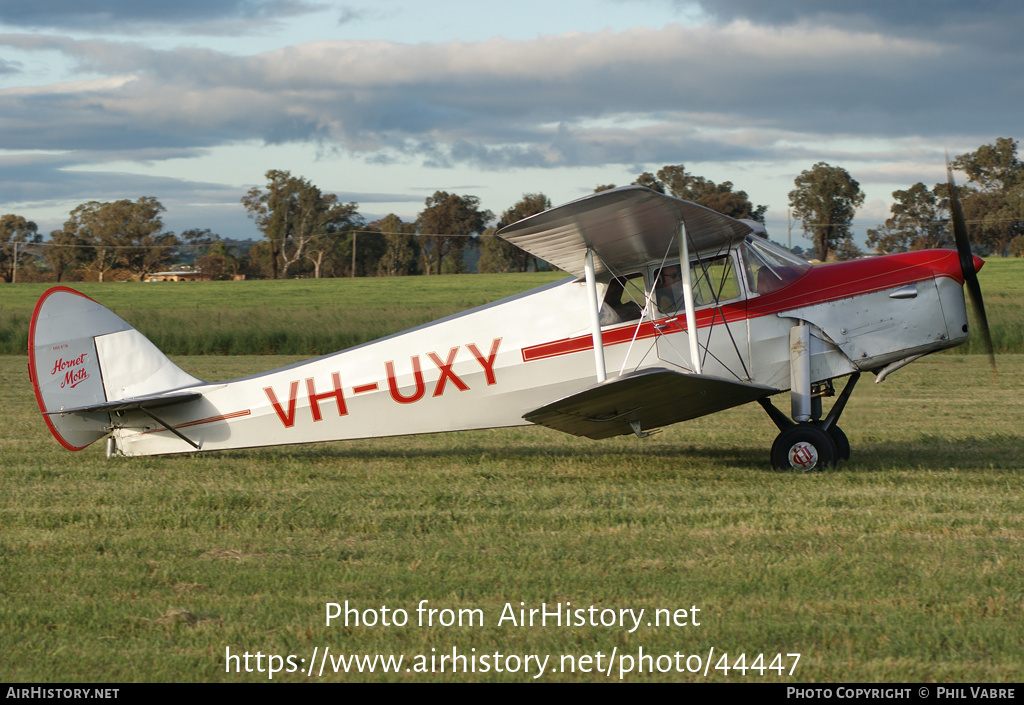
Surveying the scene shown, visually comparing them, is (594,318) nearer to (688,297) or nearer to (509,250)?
(688,297)

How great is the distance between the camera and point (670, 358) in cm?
759

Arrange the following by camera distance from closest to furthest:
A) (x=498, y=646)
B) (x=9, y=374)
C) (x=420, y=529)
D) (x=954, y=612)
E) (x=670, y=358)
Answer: (x=498, y=646) → (x=954, y=612) → (x=420, y=529) → (x=670, y=358) → (x=9, y=374)

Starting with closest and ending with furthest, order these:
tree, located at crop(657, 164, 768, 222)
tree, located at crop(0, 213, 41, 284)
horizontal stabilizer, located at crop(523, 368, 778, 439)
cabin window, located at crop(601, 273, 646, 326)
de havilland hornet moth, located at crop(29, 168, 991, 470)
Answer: horizontal stabilizer, located at crop(523, 368, 778, 439)
de havilland hornet moth, located at crop(29, 168, 991, 470)
cabin window, located at crop(601, 273, 646, 326)
tree, located at crop(657, 164, 768, 222)
tree, located at crop(0, 213, 41, 284)

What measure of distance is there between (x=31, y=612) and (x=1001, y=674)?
410 centimetres

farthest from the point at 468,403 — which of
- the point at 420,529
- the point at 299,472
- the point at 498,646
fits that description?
the point at 498,646

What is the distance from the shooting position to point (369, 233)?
253ft

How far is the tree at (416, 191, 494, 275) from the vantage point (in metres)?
81.4

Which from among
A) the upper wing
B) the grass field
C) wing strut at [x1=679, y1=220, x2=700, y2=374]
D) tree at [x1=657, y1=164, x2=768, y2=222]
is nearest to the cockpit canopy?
the upper wing

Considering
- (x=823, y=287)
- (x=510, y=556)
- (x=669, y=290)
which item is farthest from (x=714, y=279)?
(x=510, y=556)

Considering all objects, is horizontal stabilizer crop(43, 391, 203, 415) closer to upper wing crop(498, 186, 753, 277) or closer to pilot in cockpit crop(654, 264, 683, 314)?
upper wing crop(498, 186, 753, 277)

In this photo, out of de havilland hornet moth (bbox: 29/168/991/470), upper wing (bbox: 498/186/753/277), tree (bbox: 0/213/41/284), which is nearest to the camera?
upper wing (bbox: 498/186/753/277)

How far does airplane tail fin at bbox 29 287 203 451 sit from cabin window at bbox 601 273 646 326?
12.4 feet

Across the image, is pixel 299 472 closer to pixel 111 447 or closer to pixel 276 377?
pixel 276 377

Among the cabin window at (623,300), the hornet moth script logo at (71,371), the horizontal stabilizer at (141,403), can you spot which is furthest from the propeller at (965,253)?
the hornet moth script logo at (71,371)
